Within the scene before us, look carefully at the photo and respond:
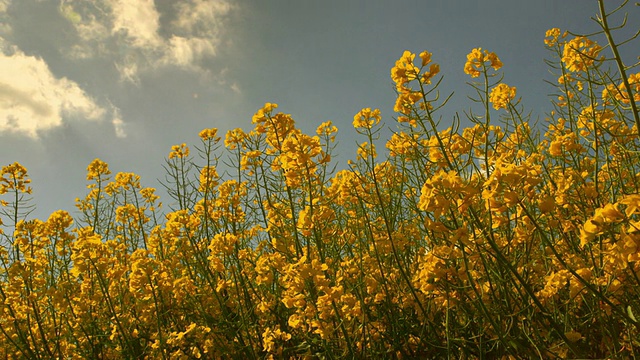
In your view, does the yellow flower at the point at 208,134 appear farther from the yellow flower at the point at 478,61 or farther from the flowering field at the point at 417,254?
the yellow flower at the point at 478,61

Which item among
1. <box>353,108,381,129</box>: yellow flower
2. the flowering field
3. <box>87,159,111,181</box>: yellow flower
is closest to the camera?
the flowering field

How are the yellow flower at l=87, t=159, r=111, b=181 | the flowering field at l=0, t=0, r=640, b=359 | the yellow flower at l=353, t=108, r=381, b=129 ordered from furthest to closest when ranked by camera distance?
1. the yellow flower at l=87, t=159, r=111, b=181
2. the yellow flower at l=353, t=108, r=381, b=129
3. the flowering field at l=0, t=0, r=640, b=359

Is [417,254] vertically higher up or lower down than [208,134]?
lower down

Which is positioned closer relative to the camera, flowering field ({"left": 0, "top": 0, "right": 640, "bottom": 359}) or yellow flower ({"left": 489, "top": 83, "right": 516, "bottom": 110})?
flowering field ({"left": 0, "top": 0, "right": 640, "bottom": 359})

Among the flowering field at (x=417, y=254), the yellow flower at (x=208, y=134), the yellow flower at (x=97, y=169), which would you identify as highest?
the yellow flower at (x=97, y=169)

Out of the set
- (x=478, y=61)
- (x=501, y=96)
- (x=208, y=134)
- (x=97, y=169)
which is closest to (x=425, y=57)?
(x=478, y=61)

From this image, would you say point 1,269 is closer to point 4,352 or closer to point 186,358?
point 4,352

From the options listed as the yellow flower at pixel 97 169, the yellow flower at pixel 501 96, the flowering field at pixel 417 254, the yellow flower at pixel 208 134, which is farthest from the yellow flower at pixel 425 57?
the yellow flower at pixel 97 169

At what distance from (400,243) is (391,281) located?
433 mm

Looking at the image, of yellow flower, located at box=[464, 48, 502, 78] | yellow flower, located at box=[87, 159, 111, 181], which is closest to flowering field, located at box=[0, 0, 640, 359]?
yellow flower, located at box=[464, 48, 502, 78]

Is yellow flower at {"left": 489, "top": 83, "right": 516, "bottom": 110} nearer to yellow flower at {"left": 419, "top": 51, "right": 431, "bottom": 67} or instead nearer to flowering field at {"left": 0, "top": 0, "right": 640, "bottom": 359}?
flowering field at {"left": 0, "top": 0, "right": 640, "bottom": 359}

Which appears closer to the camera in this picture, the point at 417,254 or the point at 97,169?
the point at 417,254

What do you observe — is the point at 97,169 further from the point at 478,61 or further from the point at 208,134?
the point at 478,61

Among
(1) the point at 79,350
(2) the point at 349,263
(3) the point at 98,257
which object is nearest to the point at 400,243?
(2) the point at 349,263
